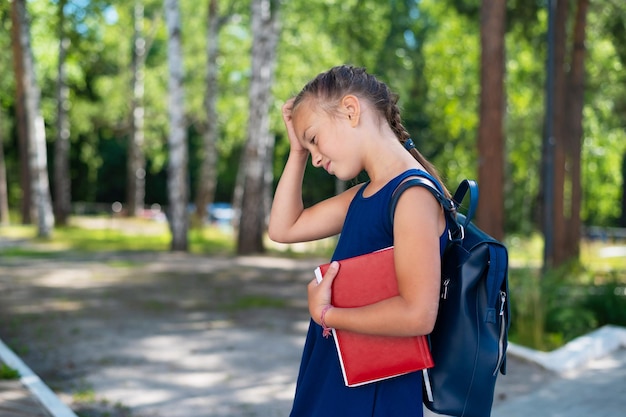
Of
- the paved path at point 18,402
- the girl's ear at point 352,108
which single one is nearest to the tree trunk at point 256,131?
the paved path at point 18,402

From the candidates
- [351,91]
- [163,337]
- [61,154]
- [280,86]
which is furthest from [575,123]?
[351,91]

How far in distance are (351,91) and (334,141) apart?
14cm

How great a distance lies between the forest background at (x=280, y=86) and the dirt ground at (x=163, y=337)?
401cm

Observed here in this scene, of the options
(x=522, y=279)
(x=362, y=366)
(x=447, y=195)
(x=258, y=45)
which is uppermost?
(x=258, y=45)

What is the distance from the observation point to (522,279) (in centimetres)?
952

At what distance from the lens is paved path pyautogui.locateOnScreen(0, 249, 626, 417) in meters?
6.38

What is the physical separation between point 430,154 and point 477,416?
115 ft

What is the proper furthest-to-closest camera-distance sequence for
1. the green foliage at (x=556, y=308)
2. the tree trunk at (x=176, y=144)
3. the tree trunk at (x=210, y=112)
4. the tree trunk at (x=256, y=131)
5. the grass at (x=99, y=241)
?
the tree trunk at (x=210, y=112), the grass at (x=99, y=241), the tree trunk at (x=176, y=144), the tree trunk at (x=256, y=131), the green foliage at (x=556, y=308)

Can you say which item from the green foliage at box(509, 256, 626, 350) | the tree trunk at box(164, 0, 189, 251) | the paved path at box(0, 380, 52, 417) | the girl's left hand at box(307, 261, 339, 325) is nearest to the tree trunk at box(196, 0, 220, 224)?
the tree trunk at box(164, 0, 189, 251)

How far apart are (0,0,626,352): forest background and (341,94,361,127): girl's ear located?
10808 mm

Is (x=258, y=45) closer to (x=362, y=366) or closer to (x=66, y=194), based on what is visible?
(x=66, y=194)

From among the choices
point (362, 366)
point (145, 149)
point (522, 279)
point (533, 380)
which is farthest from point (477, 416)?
point (145, 149)

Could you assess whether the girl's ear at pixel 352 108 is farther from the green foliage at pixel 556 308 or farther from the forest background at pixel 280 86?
the forest background at pixel 280 86

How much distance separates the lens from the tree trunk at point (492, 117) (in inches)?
497
